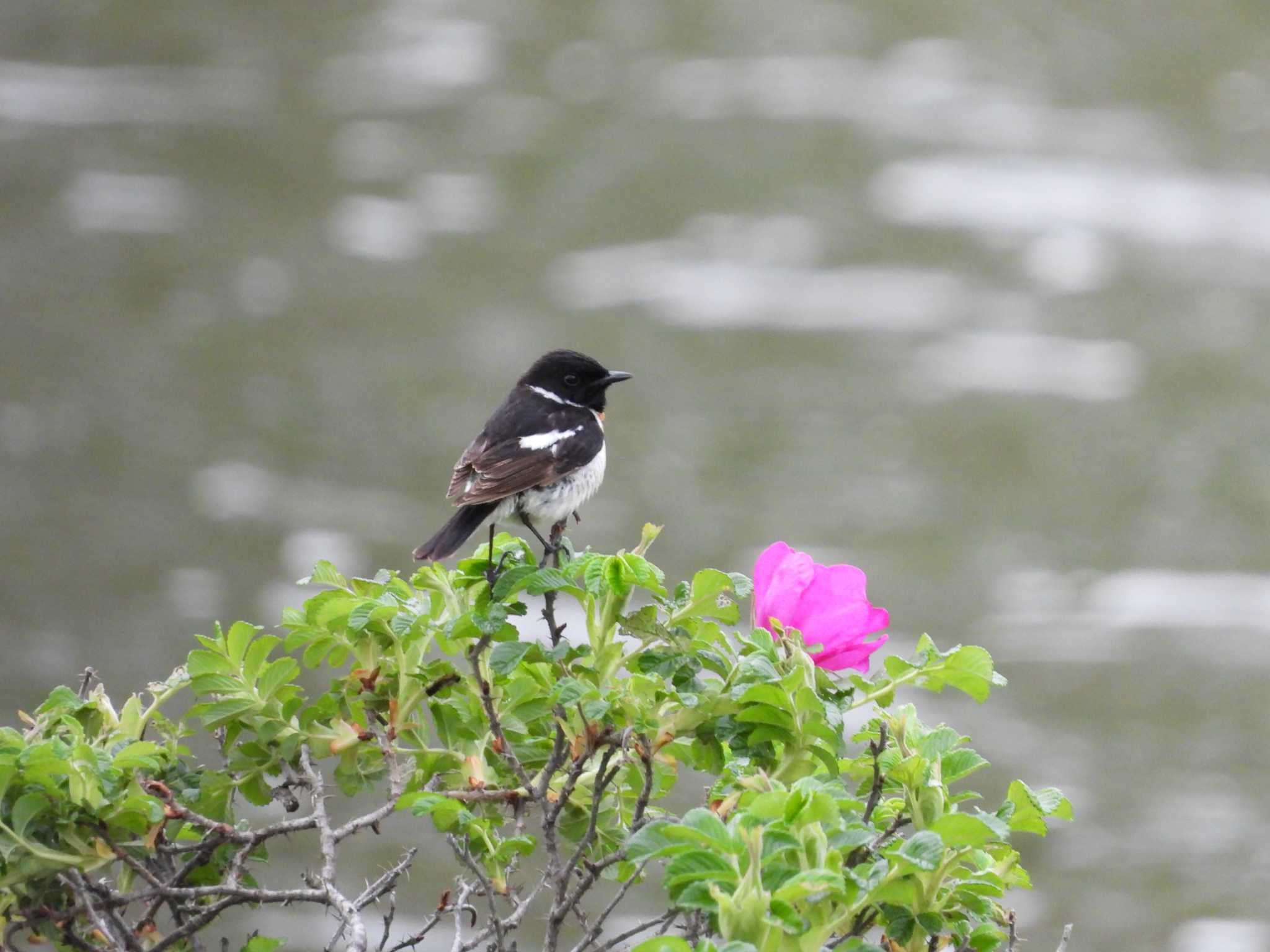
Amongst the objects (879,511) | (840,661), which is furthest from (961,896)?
(879,511)

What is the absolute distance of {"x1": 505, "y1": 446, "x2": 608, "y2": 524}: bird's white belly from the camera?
109 inches

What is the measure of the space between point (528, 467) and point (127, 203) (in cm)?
644

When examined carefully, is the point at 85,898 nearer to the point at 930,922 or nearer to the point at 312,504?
the point at 930,922

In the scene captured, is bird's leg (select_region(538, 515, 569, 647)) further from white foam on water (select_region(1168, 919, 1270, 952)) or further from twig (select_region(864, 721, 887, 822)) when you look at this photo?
white foam on water (select_region(1168, 919, 1270, 952))

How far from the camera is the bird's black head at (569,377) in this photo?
3.21 m

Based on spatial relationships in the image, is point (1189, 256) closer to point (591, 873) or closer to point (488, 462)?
point (488, 462)

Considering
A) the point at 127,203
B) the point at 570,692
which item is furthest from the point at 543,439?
the point at 127,203

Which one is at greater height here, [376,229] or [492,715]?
[376,229]

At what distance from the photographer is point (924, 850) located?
146 centimetres

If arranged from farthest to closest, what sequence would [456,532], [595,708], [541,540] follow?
[456,532], [541,540], [595,708]

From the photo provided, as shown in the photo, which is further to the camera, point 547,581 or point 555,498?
point 555,498

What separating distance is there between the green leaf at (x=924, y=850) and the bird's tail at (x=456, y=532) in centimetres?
93

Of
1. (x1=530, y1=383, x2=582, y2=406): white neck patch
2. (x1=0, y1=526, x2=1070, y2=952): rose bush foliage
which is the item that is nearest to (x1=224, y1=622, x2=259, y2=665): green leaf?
(x1=0, y1=526, x2=1070, y2=952): rose bush foliage

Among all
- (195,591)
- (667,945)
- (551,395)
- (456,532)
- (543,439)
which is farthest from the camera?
(195,591)
